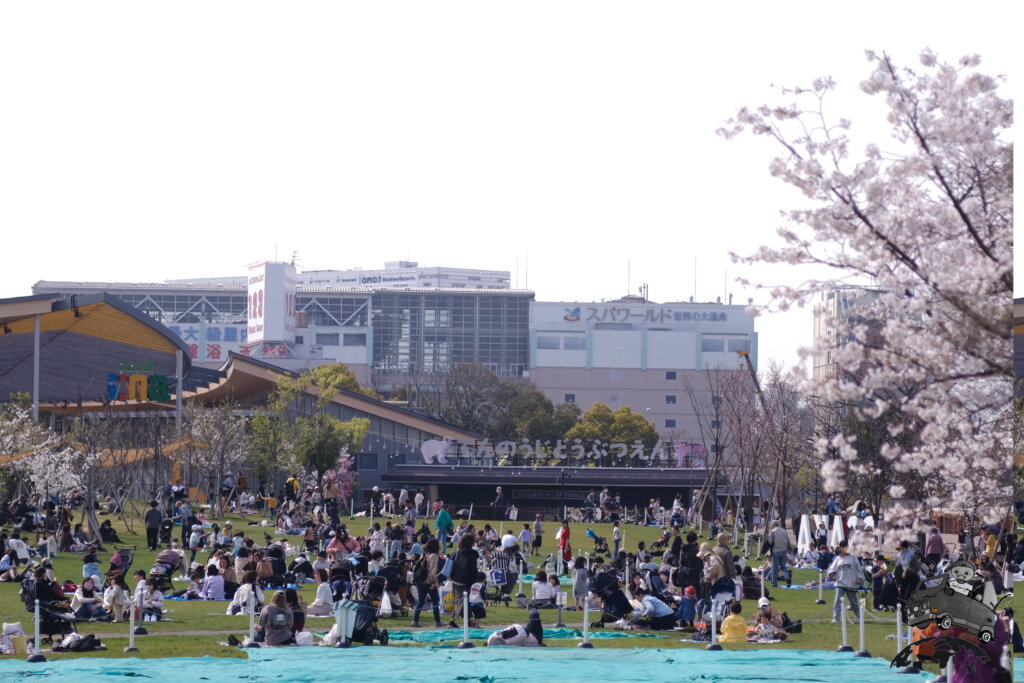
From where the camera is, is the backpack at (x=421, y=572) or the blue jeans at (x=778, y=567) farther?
the blue jeans at (x=778, y=567)

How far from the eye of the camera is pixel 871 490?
9.57 meters

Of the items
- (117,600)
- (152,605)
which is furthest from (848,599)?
(117,600)

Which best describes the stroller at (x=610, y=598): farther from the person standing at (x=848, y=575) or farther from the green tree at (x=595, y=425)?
the green tree at (x=595, y=425)

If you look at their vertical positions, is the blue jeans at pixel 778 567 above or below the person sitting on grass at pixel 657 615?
above

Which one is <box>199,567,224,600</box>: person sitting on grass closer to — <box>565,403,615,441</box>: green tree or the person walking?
the person walking

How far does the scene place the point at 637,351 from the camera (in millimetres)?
17828

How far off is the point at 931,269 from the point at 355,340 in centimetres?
4890

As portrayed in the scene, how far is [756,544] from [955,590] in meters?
7.90

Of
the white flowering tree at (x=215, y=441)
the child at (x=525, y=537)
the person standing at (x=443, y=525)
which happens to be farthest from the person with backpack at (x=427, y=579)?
the white flowering tree at (x=215, y=441)

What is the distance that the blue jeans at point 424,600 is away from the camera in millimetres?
13406

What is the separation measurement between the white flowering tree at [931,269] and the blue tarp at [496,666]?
1.66 metres

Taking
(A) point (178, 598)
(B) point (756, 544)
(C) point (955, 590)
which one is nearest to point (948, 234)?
(C) point (955, 590)

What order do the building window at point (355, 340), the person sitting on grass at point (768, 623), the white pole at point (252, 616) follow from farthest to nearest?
1. the building window at point (355, 340)
2. the person sitting on grass at point (768, 623)
3. the white pole at point (252, 616)

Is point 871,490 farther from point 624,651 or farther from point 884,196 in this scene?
point 624,651
